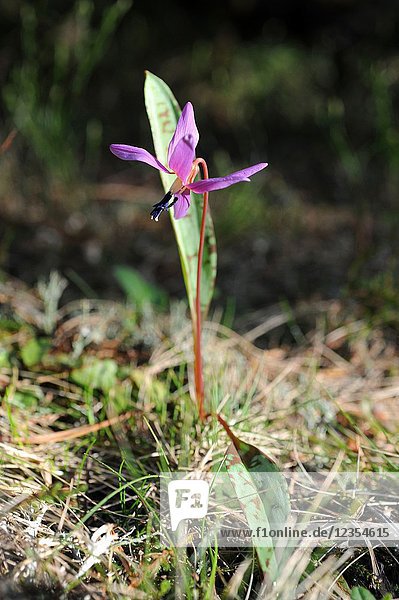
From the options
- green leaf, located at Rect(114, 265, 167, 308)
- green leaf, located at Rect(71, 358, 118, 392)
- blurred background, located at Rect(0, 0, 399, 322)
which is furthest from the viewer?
blurred background, located at Rect(0, 0, 399, 322)

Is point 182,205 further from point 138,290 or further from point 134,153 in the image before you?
point 138,290

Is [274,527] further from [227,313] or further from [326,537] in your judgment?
[227,313]

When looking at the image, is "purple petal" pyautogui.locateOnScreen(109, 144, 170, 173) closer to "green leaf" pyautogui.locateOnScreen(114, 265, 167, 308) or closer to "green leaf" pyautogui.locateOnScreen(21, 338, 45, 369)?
"green leaf" pyautogui.locateOnScreen(21, 338, 45, 369)

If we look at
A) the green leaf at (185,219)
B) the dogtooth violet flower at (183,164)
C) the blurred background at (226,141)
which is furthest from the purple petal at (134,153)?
the blurred background at (226,141)

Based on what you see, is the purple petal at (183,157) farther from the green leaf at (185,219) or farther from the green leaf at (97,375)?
the green leaf at (97,375)

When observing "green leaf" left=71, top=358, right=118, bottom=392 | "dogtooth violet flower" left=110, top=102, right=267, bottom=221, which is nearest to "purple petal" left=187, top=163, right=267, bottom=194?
"dogtooth violet flower" left=110, top=102, right=267, bottom=221

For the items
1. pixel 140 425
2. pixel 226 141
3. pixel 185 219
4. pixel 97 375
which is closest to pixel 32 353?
pixel 97 375
